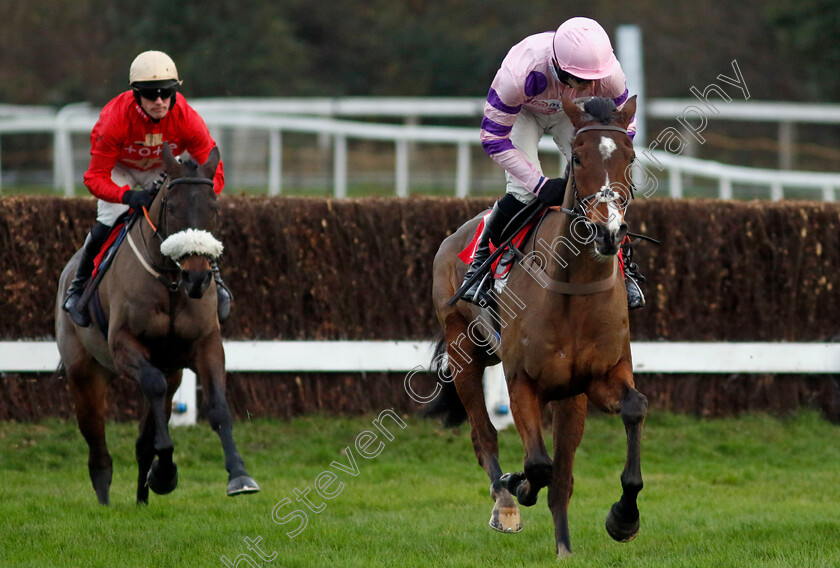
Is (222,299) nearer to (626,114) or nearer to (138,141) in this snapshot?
(138,141)

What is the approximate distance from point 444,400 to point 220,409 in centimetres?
144

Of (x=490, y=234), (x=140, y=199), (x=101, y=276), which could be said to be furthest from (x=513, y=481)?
(x=101, y=276)

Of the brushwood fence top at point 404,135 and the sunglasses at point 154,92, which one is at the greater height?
the sunglasses at point 154,92

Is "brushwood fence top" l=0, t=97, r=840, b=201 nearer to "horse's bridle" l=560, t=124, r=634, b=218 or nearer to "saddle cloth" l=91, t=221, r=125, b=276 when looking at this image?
"saddle cloth" l=91, t=221, r=125, b=276

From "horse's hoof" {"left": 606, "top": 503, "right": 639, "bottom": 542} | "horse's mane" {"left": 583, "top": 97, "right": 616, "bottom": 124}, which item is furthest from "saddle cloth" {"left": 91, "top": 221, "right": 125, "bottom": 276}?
"horse's hoof" {"left": 606, "top": 503, "right": 639, "bottom": 542}

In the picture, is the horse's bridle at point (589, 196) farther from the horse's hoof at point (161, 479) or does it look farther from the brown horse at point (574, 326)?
the horse's hoof at point (161, 479)

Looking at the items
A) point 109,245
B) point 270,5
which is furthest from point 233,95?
point 109,245

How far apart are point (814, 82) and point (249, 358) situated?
2406 centimetres

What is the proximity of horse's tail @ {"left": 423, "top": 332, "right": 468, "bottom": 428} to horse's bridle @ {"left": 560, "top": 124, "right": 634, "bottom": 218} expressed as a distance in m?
1.91

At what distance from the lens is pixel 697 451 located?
28.6ft

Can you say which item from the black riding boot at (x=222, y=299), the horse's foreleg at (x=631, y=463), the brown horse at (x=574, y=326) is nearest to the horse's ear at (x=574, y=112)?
the brown horse at (x=574, y=326)

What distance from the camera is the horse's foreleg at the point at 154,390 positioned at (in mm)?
6137

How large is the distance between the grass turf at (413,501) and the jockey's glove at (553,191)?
1.66 meters

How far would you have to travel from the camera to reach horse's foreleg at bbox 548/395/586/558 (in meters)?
5.58
